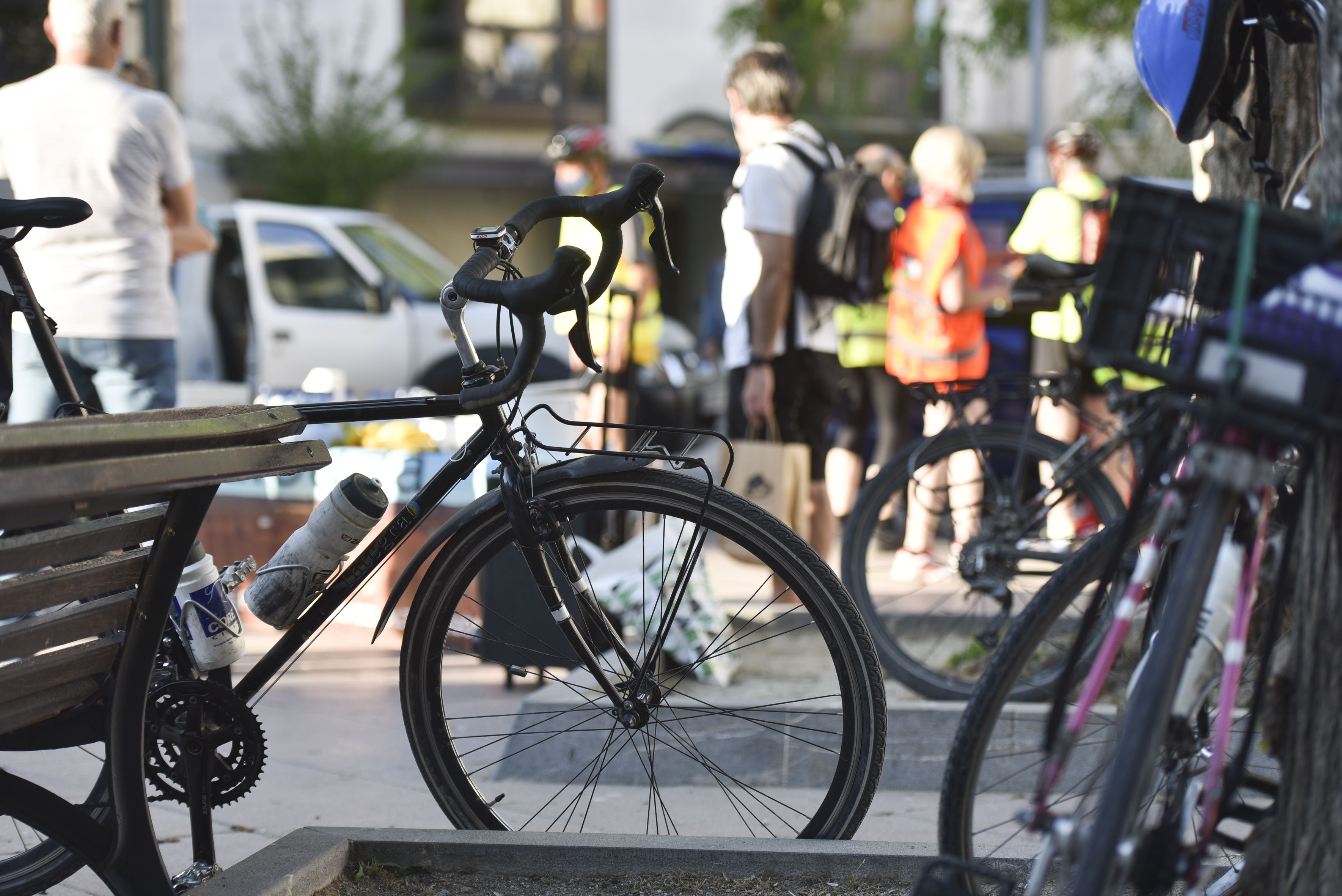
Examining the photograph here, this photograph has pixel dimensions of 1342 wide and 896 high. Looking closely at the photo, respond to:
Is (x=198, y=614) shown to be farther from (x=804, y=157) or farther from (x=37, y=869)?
(x=804, y=157)

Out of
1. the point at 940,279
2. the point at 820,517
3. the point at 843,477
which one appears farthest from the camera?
the point at 843,477

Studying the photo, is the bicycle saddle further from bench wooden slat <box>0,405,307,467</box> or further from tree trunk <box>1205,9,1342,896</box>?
tree trunk <box>1205,9,1342,896</box>

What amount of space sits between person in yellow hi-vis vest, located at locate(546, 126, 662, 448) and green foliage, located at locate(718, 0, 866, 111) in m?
12.2

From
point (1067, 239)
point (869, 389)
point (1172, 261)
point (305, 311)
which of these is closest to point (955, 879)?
point (1172, 261)

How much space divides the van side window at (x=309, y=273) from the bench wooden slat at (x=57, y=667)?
23.8 ft

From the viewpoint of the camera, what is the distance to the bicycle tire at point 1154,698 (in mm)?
1575

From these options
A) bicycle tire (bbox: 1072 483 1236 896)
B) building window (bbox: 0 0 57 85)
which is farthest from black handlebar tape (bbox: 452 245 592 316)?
building window (bbox: 0 0 57 85)

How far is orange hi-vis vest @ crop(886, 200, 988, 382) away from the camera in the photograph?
550cm

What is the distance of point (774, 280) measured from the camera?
4617 mm

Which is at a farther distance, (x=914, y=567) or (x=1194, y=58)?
(x=914, y=567)

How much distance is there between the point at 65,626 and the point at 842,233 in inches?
126

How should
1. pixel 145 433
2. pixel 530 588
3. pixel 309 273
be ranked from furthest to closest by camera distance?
pixel 309 273 < pixel 530 588 < pixel 145 433

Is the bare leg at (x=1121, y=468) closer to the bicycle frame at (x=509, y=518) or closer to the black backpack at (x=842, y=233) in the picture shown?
the black backpack at (x=842, y=233)

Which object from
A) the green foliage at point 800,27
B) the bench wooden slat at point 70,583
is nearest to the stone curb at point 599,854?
the bench wooden slat at point 70,583
